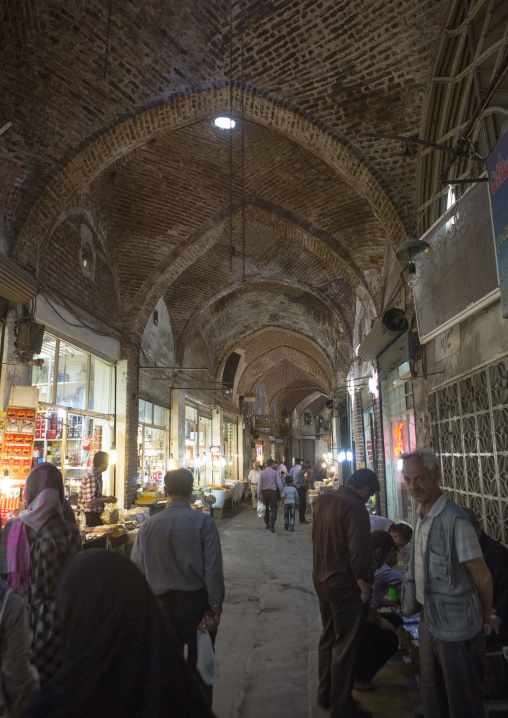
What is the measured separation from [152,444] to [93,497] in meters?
5.92

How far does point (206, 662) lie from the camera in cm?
265

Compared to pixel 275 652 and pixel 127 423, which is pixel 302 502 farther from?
pixel 275 652

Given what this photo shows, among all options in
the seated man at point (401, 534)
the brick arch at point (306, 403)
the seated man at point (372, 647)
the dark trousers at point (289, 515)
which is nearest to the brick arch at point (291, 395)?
the brick arch at point (306, 403)

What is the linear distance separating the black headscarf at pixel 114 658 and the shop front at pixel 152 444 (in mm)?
10791

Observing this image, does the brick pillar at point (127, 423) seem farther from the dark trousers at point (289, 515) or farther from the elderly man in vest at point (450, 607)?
the elderly man in vest at point (450, 607)

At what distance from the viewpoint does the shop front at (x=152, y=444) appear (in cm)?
1204

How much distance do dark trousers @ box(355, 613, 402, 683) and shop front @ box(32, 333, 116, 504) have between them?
17.7ft

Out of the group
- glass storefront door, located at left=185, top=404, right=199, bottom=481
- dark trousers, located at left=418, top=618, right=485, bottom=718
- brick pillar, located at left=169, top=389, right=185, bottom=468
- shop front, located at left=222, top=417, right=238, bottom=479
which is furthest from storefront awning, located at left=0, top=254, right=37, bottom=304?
shop front, located at left=222, top=417, right=238, bottom=479

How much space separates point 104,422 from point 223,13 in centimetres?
739

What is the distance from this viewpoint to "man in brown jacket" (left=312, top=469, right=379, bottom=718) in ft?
10.7

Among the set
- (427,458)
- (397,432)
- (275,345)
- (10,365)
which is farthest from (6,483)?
(275,345)

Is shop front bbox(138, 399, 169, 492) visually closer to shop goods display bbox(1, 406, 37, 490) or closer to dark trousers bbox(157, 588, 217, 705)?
shop goods display bbox(1, 406, 37, 490)

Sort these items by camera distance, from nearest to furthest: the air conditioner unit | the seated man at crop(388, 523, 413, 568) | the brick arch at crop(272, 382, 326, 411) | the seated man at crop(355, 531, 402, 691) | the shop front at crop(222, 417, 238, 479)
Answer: the seated man at crop(355, 531, 402, 691) < the seated man at crop(388, 523, 413, 568) < the air conditioner unit < the shop front at crop(222, 417, 238, 479) < the brick arch at crop(272, 382, 326, 411)

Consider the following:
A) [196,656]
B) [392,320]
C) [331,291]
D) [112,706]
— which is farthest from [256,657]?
[331,291]
